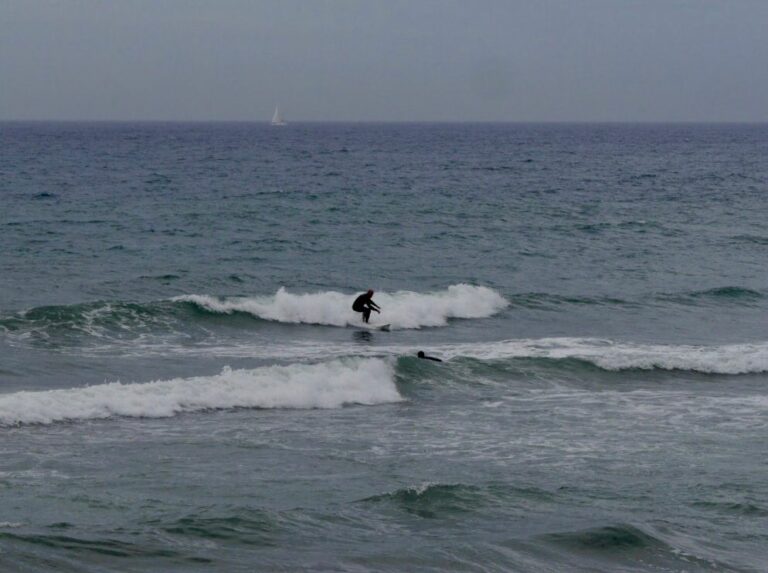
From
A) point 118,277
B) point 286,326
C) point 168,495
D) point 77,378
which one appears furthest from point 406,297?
point 168,495

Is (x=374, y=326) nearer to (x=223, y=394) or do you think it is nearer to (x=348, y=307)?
(x=348, y=307)

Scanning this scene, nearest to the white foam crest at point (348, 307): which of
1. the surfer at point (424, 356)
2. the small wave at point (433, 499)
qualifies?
the surfer at point (424, 356)

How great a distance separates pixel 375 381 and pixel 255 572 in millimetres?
9859

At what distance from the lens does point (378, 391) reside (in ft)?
68.2

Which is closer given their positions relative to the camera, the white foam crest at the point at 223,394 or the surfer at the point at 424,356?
the white foam crest at the point at 223,394

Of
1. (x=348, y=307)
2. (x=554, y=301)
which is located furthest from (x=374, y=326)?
(x=554, y=301)

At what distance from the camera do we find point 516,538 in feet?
41.7

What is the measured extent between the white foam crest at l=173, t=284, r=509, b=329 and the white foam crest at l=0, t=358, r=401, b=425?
604cm

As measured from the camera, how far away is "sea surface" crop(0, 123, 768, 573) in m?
12.6

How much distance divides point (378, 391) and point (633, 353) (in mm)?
6526

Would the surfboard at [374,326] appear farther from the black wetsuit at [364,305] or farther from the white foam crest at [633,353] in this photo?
the white foam crest at [633,353]

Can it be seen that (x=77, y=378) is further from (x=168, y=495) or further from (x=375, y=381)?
(x=168, y=495)

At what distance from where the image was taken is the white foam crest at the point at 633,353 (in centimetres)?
2352

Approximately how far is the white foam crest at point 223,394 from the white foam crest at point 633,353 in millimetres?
3268
